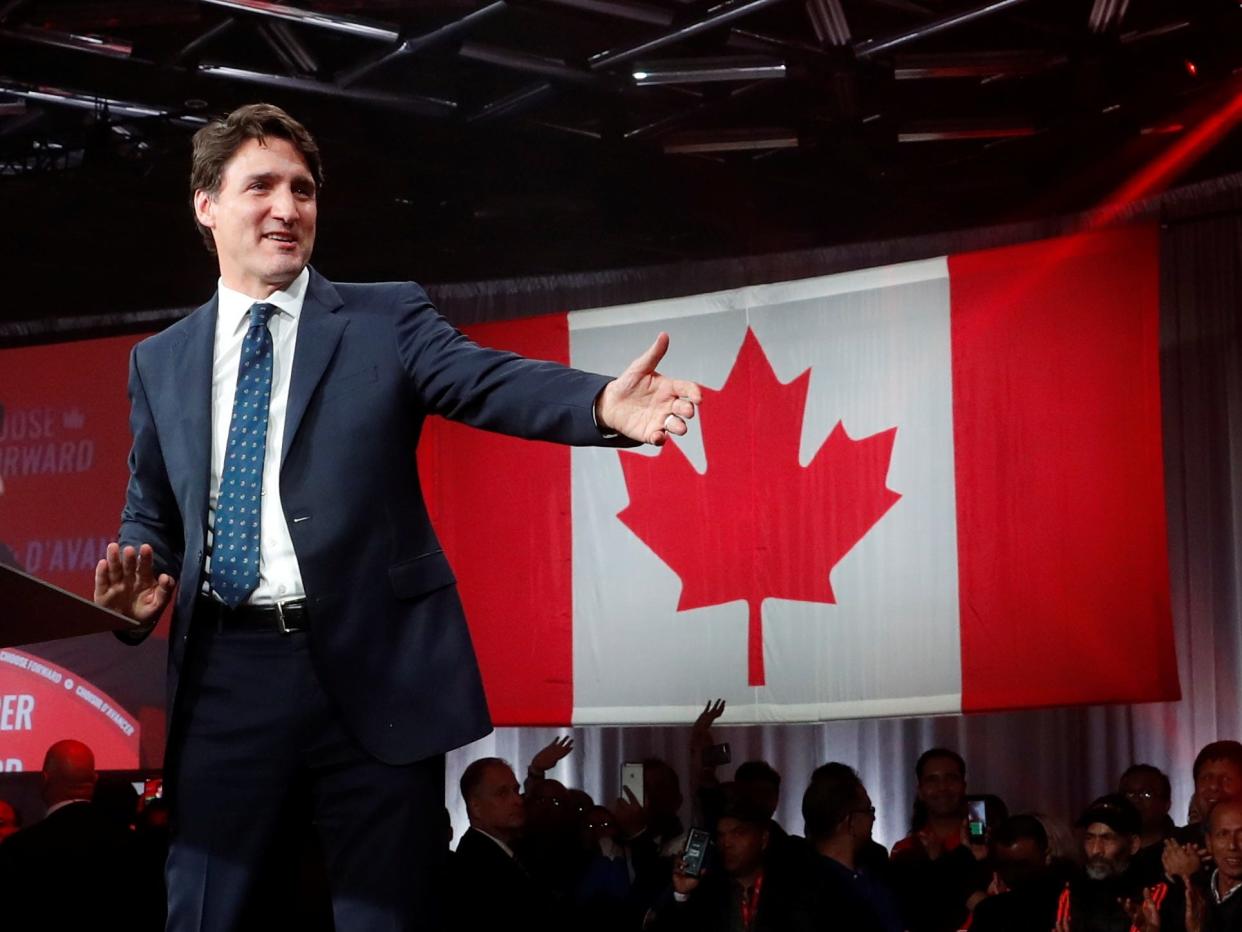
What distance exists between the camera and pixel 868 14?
656cm

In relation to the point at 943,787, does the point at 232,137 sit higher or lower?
higher

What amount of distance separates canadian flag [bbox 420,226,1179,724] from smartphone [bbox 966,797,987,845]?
59 centimetres

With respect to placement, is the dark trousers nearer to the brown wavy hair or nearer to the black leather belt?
the black leather belt

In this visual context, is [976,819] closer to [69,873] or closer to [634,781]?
[634,781]

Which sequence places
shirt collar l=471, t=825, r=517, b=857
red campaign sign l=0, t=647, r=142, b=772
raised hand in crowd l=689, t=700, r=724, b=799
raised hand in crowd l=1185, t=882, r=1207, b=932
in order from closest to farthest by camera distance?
1. raised hand in crowd l=1185, t=882, r=1207, b=932
2. shirt collar l=471, t=825, r=517, b=857
3. raised hand in crowd l=689, t=700, r=724, b=799
4. red campaign sign l=0, t=647, r=142, b=772

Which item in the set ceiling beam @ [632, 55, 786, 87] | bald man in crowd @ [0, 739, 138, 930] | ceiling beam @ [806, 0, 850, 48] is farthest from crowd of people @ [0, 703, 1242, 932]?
ceiling beam @ [806, 0, 850, 48]

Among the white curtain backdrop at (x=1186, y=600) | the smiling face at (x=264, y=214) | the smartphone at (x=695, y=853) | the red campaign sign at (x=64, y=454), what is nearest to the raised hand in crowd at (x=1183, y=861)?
the smartphone at (x=695, y=853)

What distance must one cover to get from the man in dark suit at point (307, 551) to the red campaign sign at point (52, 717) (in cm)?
599

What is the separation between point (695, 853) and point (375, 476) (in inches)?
136

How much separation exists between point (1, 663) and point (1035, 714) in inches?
210

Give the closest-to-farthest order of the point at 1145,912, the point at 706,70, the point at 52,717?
the point at 1145,912, the point at 706,70, the point at 52,717

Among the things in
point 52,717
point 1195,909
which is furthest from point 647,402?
point 52,717

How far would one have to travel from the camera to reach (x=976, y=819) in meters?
6.49

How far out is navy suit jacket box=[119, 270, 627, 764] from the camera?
184cm
